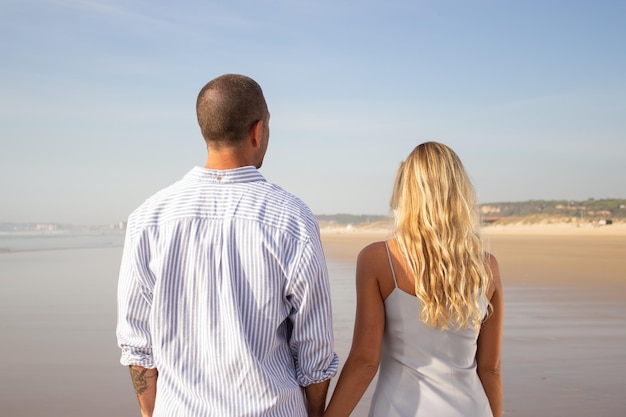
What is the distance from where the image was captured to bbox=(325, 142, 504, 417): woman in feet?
7.86

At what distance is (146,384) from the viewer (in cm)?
211

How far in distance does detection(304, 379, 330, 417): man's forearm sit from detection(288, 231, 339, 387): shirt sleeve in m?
0.04

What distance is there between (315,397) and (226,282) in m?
0.59

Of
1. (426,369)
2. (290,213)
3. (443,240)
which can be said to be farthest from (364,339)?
(290,213)

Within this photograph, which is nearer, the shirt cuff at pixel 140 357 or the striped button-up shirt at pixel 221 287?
the striped button-up shirt at pixel 221 287

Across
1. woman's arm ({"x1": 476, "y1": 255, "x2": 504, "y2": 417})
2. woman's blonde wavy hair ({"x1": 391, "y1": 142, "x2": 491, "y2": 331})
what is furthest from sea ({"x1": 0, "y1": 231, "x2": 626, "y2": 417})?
woman's blonde wavy hair ({"x1": 391, "y1": 142, "x2": 491, "y2": 331})

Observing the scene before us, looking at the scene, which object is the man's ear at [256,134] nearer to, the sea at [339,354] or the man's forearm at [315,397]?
the man's forearm at [315,397]

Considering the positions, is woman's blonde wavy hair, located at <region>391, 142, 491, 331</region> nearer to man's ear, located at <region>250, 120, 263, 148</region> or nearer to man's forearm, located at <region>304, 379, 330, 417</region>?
man's forearm, located at <region>304, 379, 330, 417</region>

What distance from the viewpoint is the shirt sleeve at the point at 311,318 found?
76.8 inches

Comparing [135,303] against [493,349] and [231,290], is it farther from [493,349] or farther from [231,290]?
[493,349]

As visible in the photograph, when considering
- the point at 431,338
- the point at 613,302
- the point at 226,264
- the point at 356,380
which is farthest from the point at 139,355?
the point at 613,302

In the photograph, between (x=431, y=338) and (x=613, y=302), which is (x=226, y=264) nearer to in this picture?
(x=431, y=338)

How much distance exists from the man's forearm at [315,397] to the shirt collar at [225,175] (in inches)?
28.5

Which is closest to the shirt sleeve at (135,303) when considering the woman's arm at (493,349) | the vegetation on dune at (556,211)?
the woman's arm at (493,349)
